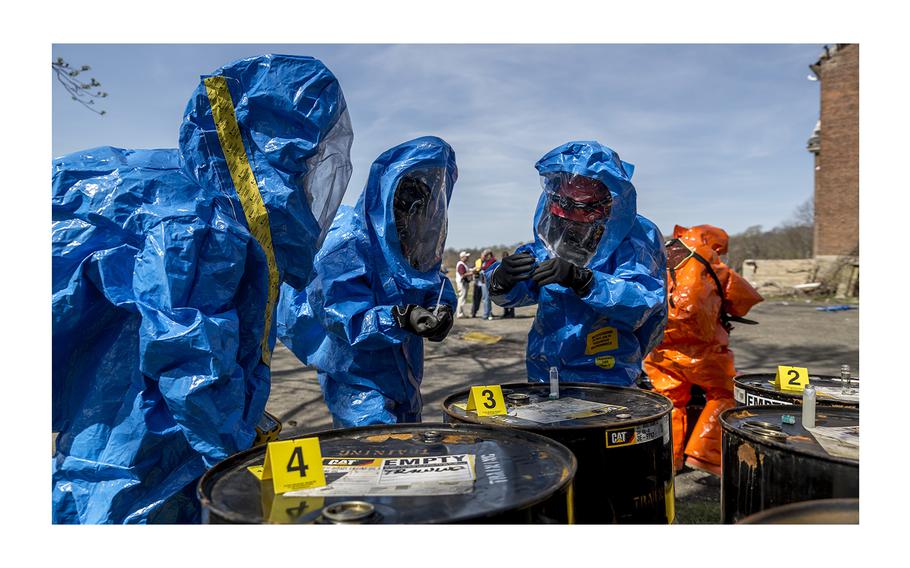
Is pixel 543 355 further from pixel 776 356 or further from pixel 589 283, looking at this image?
pixel 776 356

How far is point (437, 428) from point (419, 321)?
2.56 feet

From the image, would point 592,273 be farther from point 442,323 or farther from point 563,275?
point 442,323

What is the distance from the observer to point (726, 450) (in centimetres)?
215

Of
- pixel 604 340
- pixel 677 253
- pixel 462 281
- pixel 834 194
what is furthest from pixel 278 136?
pixel 834 194

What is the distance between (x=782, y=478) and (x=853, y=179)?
2206 cm

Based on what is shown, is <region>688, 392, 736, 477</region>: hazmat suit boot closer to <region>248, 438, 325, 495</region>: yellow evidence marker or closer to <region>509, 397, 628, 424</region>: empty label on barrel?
<region>509, 397, 628, 424</region>: empty label on barrel

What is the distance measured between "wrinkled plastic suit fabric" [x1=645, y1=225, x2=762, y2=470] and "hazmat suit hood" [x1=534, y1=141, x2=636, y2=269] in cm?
101

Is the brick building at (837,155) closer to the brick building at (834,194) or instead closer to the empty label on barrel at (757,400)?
the brick building at (834,194)

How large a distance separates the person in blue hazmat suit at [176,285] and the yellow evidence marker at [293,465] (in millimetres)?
247

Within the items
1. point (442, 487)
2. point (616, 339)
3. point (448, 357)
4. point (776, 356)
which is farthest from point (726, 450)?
point (776, 356)

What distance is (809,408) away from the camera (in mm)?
2232

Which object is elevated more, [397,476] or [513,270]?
[513,270]

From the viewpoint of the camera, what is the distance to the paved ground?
436cm

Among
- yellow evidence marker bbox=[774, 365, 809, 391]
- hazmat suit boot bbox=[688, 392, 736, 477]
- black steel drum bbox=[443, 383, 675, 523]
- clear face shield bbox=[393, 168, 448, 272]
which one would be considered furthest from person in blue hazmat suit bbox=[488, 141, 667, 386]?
hazmat suit boot bbox=[688, 392, 736, 477]
